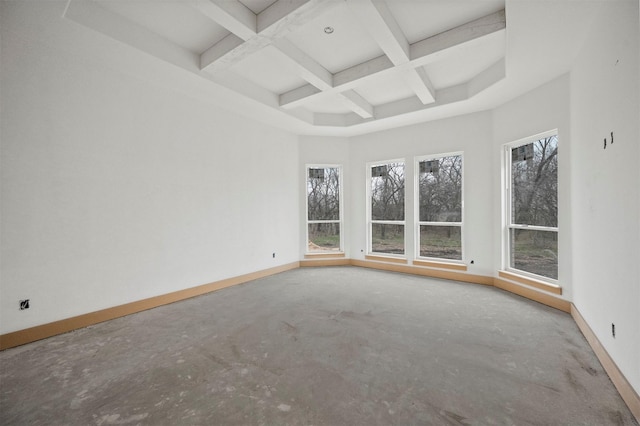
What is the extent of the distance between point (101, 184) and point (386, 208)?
493 cm

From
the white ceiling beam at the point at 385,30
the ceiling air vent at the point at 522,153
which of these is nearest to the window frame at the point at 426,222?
the ceiling air vent at the point at 522,153

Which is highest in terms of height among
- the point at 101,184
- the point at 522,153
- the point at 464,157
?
the point at 464,157

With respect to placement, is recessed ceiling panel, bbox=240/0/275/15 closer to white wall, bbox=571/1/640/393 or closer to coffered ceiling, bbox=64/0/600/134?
coffered ceiling, bbox=64/0/600/134

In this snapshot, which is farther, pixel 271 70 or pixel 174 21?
pixel 271 70

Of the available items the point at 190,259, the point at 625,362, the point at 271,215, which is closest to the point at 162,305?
the point at 190,259

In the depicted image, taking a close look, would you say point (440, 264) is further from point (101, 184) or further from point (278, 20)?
point (101, 184)

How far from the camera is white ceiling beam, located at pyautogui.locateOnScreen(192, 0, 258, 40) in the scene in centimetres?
242

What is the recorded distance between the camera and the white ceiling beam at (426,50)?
2.81 metres

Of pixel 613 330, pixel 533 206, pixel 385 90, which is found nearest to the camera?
pixel 613 330

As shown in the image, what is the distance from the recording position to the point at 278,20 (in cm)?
258

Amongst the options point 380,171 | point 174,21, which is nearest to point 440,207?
point 380,171

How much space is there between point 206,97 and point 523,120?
15.5ft

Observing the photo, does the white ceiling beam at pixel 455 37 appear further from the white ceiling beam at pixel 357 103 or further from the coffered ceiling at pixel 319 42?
the white ceiling beam at pixel 357 103

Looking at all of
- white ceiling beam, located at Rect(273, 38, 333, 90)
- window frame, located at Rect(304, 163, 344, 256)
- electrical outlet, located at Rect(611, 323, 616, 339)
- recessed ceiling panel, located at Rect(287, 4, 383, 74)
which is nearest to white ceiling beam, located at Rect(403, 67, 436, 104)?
recessed ceiling panel, located at Rect(287, 4, 383, 74)
